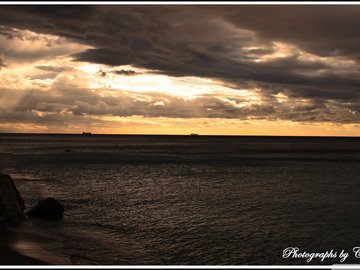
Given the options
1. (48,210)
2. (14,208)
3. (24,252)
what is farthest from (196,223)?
(14,208)

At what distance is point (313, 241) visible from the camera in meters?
22.3

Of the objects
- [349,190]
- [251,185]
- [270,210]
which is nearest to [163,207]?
[270,210]

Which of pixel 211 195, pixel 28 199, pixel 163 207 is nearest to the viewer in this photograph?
pixel 163 207

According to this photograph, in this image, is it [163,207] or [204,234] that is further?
[163,207]

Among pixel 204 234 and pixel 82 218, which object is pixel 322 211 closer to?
pixel 204 234

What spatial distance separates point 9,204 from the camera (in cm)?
2650

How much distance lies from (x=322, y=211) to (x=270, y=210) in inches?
171

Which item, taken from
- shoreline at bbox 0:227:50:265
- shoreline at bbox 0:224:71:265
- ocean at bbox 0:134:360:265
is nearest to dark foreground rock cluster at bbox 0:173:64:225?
ocean at bbox 0:134:360:265

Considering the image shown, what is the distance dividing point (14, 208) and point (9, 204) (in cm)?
48

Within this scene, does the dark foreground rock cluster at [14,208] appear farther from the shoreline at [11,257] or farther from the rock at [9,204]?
the shoreline at [11,257]

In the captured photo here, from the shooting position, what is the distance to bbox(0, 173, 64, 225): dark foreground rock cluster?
26.0m

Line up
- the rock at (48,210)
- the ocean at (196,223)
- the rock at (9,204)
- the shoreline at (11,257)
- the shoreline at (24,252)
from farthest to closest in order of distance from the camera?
the rock at (48,210) → the rock at (9,204) → the ocean at (196,223) → the shoreline at (24,252) → the shoreline at (11,257)

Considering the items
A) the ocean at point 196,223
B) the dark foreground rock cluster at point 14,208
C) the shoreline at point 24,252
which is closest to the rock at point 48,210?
the dark foreground rock cluster at point 14,208

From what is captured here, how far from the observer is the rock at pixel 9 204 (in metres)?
25.9
